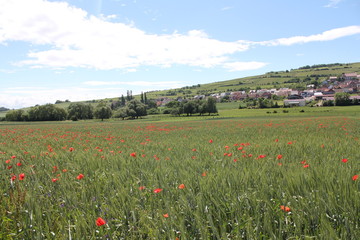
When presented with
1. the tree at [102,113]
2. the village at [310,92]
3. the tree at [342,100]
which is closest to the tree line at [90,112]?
the tree at [102,113]

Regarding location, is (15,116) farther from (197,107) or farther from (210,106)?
(210,106)

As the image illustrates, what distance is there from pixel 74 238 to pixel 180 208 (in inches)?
43.1

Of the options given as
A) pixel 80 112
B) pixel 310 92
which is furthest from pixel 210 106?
pixel 310 92

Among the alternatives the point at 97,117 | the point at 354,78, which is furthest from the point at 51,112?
the point at 354,78

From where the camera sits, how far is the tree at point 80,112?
9640 centimetres

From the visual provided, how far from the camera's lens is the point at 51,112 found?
92.0 meters

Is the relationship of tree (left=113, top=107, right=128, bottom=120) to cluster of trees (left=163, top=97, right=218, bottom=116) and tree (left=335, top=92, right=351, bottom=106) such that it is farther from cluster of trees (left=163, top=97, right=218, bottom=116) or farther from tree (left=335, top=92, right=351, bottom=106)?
tree (left=335, top=92, right=351, bottom=106)

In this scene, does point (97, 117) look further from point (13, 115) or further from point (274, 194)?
point (274, 194)

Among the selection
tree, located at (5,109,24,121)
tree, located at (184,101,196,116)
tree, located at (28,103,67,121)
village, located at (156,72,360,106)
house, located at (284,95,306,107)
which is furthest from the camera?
village, located at (156,72,360,106)

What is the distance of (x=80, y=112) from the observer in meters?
A: 99.3

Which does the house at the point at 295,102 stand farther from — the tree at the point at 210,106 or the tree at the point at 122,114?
the tree at the point at 122,114

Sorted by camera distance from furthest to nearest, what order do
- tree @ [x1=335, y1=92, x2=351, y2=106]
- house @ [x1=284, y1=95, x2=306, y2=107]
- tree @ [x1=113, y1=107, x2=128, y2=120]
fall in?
1. house @ [x1=284, y1=95, x2=306, y2=107]
2. tree @ [x1=113, y1=107, x2=128, y2=120]
3. tree @ [x1=335, y1=92, x2=351, y2=106]

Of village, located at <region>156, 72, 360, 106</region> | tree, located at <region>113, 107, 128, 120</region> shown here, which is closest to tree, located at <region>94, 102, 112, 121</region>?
tree, located at <region>113, 107, 128, 120</region>

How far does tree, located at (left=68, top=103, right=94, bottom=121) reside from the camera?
9640 cm
